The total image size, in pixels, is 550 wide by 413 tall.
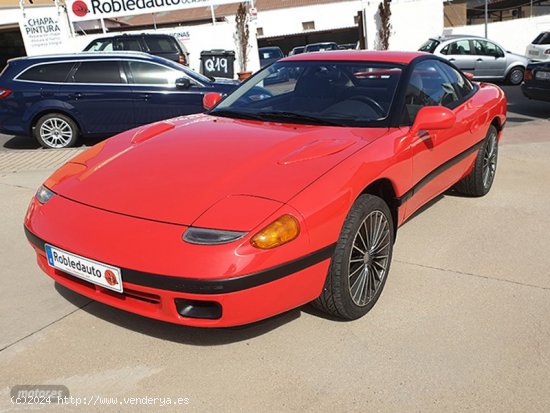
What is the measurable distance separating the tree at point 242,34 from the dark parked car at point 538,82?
9090 millimetres

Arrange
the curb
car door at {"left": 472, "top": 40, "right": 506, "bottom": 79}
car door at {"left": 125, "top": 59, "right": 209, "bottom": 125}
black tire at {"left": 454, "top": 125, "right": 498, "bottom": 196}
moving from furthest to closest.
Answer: car door at {"left": 472, "top": 40, "right": 506, "bottom": 79}, car door at {"left": 125, "top": 59, "right": 209, "bottom": 125}, the curb, black tire at {"left": 454, "top": 125, "right": 498, "bottom": 196}

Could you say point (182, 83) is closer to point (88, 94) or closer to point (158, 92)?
point (158, 92)

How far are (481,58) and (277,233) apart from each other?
13938 mm

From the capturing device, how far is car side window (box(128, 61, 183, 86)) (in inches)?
311

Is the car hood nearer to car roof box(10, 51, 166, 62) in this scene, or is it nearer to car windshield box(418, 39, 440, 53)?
car roof box(10, 51, 166, 62)

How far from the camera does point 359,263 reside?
9.39ft

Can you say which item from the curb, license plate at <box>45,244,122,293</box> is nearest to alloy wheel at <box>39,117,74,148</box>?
the curb

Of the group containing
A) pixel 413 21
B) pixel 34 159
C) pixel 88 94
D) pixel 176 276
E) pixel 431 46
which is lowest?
pixel 34 159

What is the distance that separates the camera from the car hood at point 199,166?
2.51 metres

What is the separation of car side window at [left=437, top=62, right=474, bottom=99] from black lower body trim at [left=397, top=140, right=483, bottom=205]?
0.46 meters

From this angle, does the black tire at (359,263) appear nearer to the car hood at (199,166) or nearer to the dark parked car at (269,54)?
the car hood at (199,166)

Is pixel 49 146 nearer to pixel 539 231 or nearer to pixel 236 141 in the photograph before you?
pixel 236 141

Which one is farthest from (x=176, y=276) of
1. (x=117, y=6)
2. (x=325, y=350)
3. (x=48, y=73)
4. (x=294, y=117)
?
(x=117, y=6)

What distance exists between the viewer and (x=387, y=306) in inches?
120
